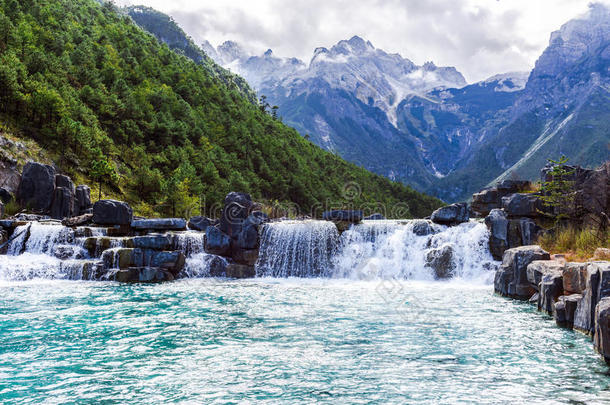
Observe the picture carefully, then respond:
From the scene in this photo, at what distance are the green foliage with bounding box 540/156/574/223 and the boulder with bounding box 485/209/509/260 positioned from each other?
2496 millimetres

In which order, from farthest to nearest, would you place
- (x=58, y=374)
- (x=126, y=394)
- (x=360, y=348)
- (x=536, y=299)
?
(x=536, y=299), (x=360, y=348), (x=58, y=374), (x=126, y=394)

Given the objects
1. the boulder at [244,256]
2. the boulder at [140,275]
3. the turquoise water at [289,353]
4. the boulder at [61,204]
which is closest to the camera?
the turquoise water at [289,353]

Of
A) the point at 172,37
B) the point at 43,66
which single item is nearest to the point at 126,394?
the point at 43,66

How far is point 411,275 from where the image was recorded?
24812 millimetres

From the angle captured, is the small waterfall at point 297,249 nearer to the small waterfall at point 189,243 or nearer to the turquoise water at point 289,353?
the small waterfall at point 189,243

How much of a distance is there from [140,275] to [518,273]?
18.6 m

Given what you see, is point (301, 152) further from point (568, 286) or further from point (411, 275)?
point (568, 286)

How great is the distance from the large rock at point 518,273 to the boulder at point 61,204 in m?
28.7

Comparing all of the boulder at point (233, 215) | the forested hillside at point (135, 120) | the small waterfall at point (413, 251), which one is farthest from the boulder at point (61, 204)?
the small waterfall at point (413, 251)

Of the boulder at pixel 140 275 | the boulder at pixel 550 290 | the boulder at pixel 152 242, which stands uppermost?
the boulder at pixel 152 242

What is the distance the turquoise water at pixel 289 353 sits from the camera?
7.38 m

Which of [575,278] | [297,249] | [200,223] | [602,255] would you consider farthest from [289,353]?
[200,223]

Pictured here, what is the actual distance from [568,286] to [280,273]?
56.6 feet

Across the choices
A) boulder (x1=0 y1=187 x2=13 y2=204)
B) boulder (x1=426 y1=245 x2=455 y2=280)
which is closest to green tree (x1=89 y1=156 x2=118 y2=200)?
boulder (x1=0 y1=187 x2=13 y2=204)
